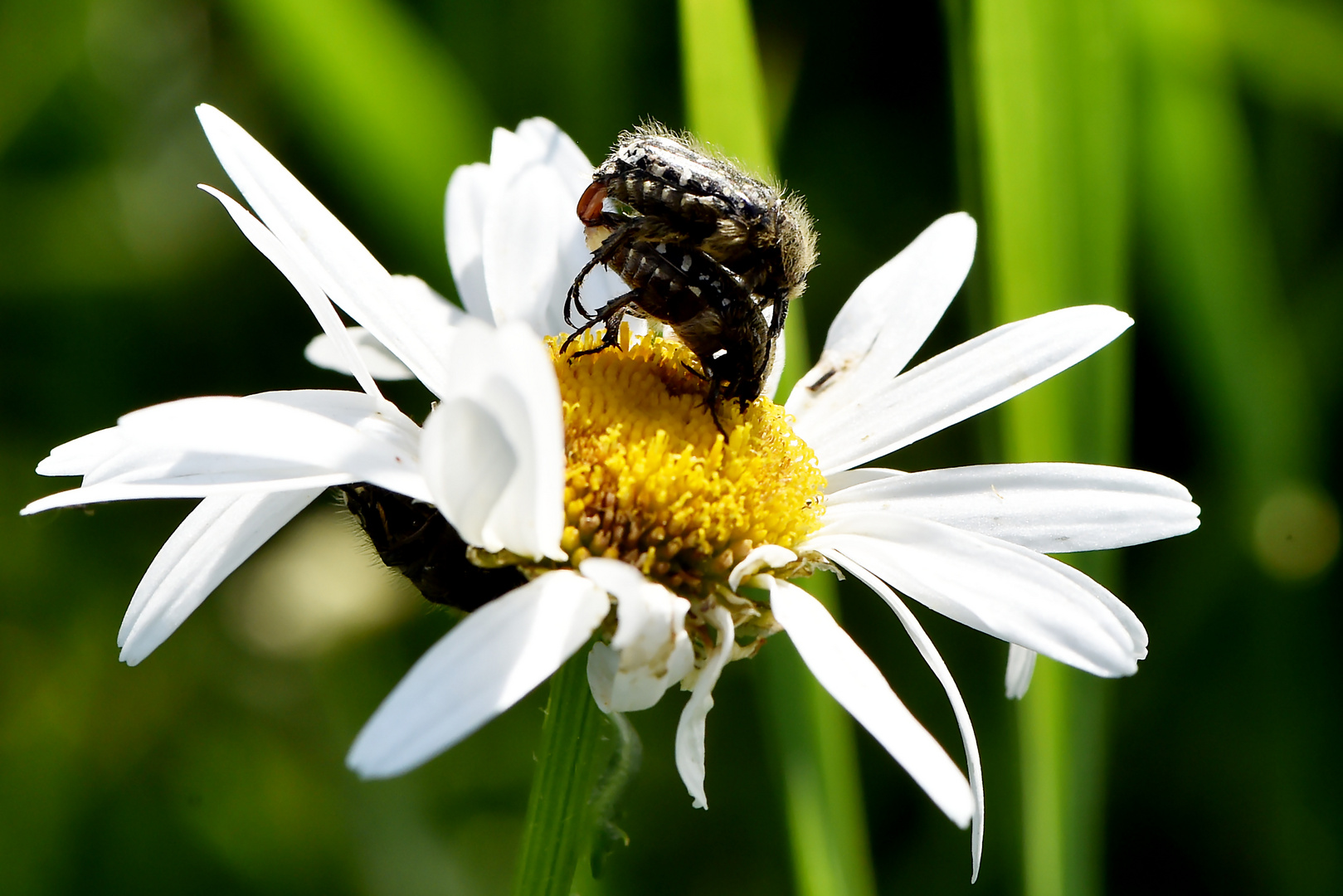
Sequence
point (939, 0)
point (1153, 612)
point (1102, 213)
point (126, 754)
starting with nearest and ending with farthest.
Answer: point (1102, 213) < point (126, 754) < point (1153, 612) < point (939, 0)

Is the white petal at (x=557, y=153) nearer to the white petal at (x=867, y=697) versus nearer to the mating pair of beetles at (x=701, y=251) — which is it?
the mating pair of beetles at (x=701, y=251)

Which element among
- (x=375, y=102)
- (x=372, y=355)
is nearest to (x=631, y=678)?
(x=372, y=355)

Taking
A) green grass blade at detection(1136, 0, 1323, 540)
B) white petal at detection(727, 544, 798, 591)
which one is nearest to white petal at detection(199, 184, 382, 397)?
white petal at detection(727, 544, 798, 591)

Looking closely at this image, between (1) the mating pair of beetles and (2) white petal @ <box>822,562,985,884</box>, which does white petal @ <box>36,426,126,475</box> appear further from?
(2) white petal @ <box>822,562,985,884</box>

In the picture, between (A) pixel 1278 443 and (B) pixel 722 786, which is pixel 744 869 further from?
(A) pixel 1278 443

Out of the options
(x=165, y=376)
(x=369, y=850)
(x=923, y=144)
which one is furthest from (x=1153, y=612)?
(x=165, y=376)

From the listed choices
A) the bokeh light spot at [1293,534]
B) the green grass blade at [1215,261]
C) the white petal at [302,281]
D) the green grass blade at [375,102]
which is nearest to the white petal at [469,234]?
the green grass blade at [375,102]
